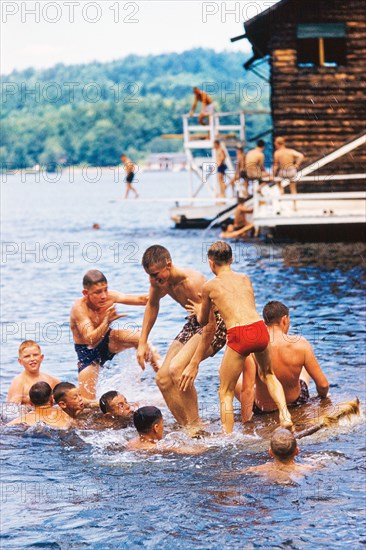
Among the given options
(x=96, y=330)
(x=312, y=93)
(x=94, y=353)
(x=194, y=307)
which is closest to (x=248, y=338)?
(x=194, y=307)

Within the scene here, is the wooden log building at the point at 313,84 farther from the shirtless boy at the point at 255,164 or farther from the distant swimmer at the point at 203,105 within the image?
the distant swimmer at the point at 203,105

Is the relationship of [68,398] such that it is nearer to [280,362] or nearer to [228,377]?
[228,377]

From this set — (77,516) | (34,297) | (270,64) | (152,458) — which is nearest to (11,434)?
(152,458)

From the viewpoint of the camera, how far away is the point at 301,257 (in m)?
28.5

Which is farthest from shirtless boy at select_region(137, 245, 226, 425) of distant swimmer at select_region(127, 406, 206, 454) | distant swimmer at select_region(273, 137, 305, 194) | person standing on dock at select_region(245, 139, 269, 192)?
person standing on dock at select_region(245, 139, 269, 192)

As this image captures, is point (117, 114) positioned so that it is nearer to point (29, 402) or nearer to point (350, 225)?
point (350, 225)

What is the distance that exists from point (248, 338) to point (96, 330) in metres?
2.72

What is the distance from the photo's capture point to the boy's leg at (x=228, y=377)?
10.1 metres

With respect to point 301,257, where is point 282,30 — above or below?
above

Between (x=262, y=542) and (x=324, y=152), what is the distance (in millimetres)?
23082

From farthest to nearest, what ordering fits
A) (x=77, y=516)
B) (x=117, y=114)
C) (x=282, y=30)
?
1. (x=117, y=114)
2. (x=282, y=30)
3. (x=77, y=516)

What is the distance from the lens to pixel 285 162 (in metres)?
31.1

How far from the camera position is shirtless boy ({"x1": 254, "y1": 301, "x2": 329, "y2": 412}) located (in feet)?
36.0

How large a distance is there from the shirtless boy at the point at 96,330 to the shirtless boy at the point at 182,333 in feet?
3.71
